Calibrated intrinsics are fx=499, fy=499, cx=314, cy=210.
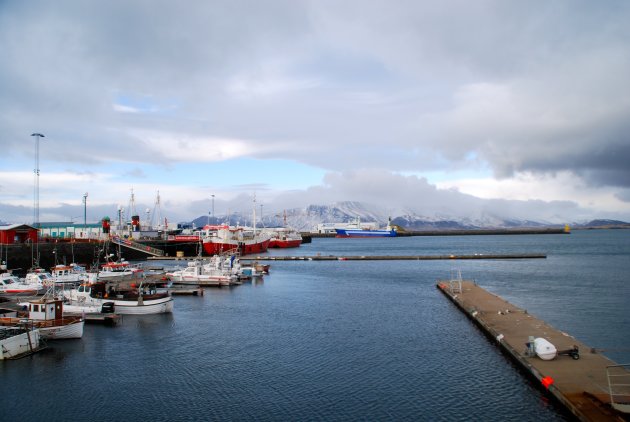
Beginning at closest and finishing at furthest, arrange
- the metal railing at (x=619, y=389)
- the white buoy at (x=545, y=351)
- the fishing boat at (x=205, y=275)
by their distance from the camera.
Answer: the metal railing at (x=619, y=389) → the white buoy at (x=545, y=351) → the fishing boat at (x=205, y=275)

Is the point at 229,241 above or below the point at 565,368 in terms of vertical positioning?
above

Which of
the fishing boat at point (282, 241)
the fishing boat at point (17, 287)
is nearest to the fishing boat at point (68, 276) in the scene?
the fishing boat at point (17, 287)

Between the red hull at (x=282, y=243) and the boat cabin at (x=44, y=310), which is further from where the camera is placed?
the red hull at (x=282, y=243)

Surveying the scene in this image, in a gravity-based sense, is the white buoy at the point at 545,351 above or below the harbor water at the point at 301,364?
above

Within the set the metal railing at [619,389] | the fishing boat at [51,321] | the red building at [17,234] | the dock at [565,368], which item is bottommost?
the dock at [565,368]

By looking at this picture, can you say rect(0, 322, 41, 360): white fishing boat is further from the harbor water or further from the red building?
the red building

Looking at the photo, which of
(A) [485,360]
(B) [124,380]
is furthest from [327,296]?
(B) [124,380]

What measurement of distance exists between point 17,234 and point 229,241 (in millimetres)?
34585

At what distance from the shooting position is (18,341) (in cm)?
2405

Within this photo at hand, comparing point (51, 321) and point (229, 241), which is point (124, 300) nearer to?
point (51, 321)

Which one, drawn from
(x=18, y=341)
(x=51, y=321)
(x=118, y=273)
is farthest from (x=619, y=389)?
(x=118, y=273)

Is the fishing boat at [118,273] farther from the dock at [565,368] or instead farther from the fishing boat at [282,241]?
the fishing boat at [282,241]

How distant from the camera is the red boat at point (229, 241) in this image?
90.4m

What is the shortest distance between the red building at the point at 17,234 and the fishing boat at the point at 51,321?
155 feet
